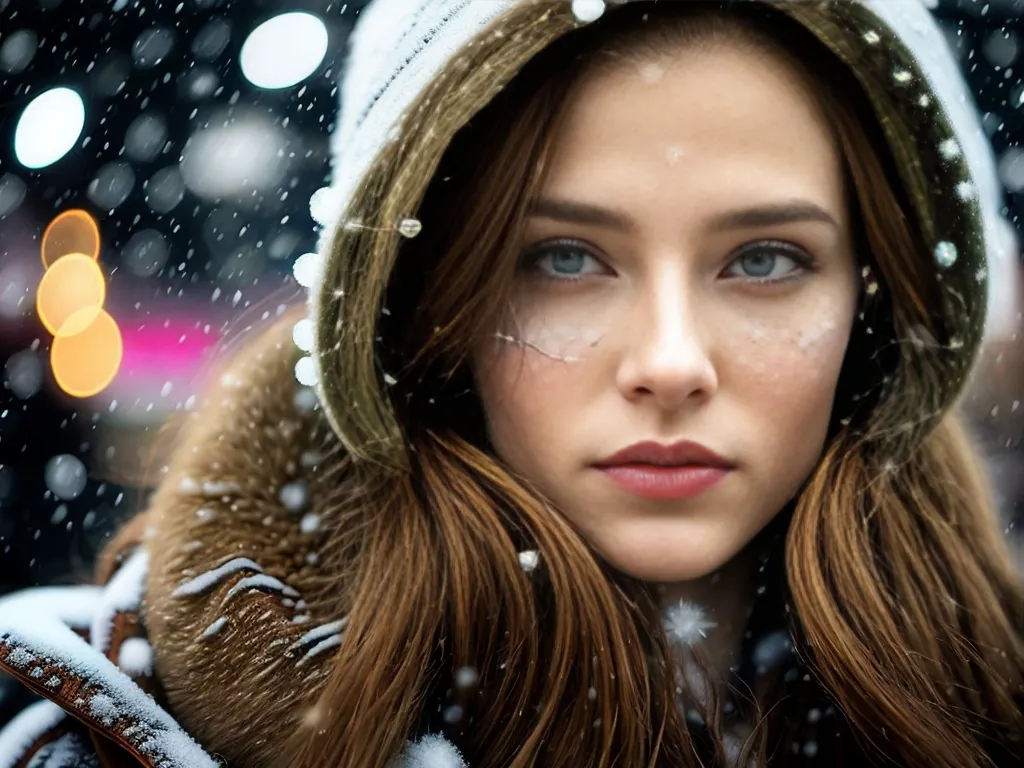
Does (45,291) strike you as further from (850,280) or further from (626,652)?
(850,280)

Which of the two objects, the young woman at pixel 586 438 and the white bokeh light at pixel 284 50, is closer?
the young woman at pixel 586 438

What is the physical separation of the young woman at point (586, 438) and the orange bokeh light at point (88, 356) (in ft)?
0.35

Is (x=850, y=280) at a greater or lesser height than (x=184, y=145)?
lesser

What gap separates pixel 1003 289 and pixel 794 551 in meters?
0.31

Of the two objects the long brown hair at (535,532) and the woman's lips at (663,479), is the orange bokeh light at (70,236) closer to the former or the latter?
the long brown hair at (535,532)

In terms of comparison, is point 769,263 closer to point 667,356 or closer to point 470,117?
point 667,356

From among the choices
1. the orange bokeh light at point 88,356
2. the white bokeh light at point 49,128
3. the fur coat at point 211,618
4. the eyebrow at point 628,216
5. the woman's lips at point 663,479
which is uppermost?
the white bokeh light at point 49,128

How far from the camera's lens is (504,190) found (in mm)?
694

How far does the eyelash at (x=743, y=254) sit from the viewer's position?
2.30 ft

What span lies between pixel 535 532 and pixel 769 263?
299 millimetres

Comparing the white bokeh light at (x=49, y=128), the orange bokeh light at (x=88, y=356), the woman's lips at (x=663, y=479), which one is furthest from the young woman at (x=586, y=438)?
the white bokeh light at (x=49, y=128)

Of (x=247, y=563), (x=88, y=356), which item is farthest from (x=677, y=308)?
(x=88, y=356)

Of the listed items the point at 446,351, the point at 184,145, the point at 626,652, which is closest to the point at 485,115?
the point at 446,351

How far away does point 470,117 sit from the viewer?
2.26 ft
